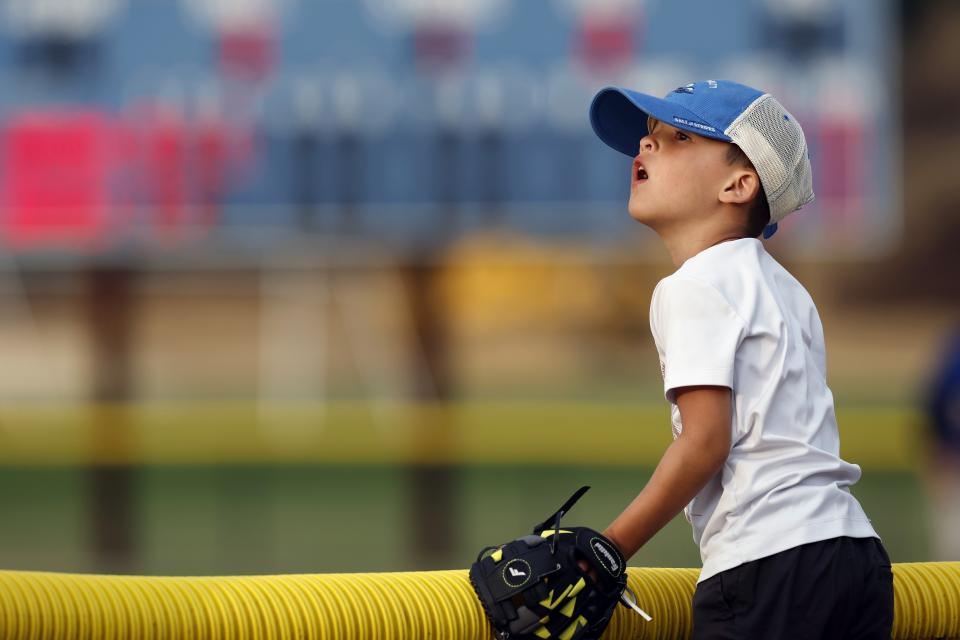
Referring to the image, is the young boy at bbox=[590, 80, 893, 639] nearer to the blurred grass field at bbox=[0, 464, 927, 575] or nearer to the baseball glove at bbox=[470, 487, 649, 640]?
the baseball glove at bbox=[470, 487, 649, 640]

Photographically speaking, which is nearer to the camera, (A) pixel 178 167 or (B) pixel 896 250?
(A) pixel 178 167

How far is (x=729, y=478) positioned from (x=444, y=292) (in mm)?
15467

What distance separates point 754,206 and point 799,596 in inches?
17.2

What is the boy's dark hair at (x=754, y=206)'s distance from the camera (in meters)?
1.62

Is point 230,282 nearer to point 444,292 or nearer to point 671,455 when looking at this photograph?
point 444,292

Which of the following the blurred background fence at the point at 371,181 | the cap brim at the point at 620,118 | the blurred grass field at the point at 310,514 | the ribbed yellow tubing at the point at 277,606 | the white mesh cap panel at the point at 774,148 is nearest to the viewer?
the ribbed yellow tubing at the point at 277,606

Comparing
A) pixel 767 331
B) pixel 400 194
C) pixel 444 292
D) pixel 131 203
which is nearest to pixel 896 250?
pixel 444 292

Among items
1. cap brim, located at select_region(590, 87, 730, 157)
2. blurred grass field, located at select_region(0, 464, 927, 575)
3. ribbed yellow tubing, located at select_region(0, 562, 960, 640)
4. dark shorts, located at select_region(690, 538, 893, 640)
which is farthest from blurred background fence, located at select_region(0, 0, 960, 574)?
dark shorts, located at select_region(690, 538, 893, 640)

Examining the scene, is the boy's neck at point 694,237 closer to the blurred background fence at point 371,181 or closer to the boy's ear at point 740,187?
the boy's ear at point 740,187

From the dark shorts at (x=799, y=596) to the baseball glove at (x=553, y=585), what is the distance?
11cm

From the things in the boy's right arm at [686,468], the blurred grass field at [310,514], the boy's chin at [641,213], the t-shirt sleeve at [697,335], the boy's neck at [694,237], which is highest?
the boy's chin at [641,213]

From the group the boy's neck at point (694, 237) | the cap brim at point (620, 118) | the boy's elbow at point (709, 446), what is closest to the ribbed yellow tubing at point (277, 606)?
the boy's elbow at point (709, 446)

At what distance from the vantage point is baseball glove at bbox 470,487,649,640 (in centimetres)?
143

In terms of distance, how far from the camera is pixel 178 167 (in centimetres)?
1027
